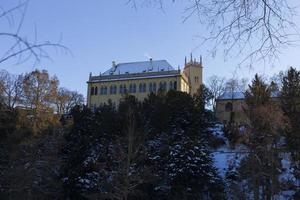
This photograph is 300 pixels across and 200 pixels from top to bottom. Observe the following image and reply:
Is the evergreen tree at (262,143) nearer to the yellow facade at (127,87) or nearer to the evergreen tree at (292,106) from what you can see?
the evergreen tree at (292,106)

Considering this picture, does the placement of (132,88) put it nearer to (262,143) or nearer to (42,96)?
(42,96)

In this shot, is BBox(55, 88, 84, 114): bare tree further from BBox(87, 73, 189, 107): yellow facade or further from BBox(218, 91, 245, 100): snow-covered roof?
BBox(218, 91, 245, 100): snow-covered roof

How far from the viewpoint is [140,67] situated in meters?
93.2

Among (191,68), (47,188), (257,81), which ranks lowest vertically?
Answer: (47,188)

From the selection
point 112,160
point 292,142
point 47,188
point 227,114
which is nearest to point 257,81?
point 292,142

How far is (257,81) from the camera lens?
44.1 metres

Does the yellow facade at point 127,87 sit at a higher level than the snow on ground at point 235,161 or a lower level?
higher

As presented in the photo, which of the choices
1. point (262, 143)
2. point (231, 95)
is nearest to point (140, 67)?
point (231, 95)

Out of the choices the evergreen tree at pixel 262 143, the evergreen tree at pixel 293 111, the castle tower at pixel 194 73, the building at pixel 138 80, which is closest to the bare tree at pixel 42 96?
the evergreen tree at pixel 262 143

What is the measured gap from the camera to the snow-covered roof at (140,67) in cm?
9136

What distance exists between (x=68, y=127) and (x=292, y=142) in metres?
19.0

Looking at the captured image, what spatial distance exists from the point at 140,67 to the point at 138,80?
5.09 meters

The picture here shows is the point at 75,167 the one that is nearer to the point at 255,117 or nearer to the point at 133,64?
the point at 255,117

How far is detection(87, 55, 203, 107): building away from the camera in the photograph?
86.7 m
